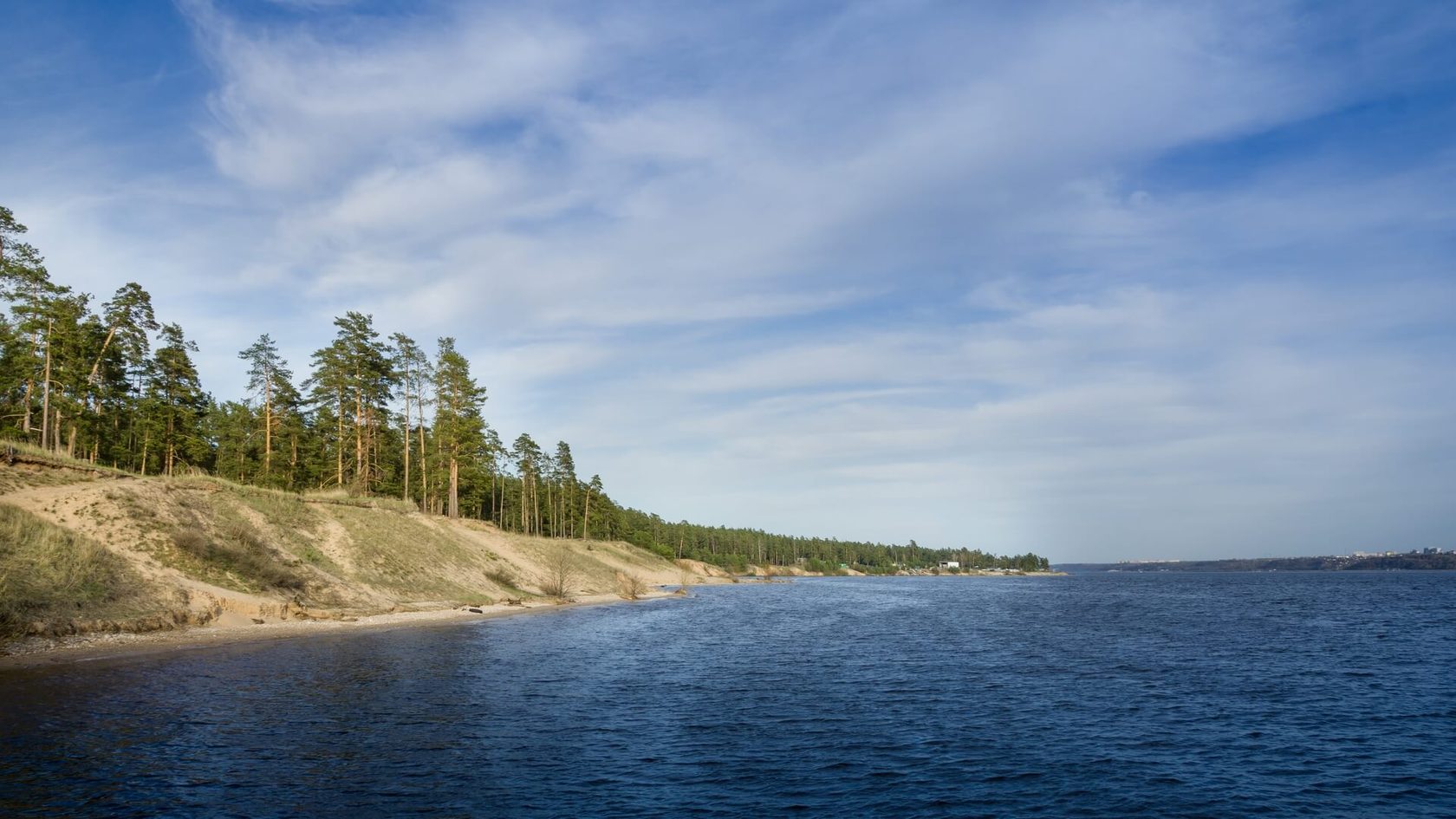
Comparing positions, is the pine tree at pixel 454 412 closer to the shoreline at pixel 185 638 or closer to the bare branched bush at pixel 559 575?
the bare branched bush at pixel 559 575

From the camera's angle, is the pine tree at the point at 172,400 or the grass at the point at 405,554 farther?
the pine tree at the point at 172,400

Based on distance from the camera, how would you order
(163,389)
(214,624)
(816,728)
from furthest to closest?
(163,389), (214,624), (816,728)

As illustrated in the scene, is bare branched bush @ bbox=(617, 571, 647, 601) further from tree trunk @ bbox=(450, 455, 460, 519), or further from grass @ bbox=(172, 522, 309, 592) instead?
grass @ bbox=(172, 522, 309, 592)

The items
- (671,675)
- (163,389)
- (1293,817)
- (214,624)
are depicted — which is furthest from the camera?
(163,389)

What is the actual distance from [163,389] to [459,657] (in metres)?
59.9

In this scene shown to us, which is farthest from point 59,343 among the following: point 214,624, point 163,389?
point 214,624

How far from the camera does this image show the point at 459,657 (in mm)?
36219

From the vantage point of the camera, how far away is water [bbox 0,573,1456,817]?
17031 mm

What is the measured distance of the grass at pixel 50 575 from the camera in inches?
1255

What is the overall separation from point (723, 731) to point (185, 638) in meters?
29.5

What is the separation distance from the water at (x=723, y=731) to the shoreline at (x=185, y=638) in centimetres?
181

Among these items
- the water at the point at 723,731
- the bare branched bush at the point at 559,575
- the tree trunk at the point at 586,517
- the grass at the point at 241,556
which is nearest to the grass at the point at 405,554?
the grass at the point at 241,556

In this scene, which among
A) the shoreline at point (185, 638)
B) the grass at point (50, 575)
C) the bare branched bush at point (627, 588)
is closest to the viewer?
the shoreline at point (185, 638)

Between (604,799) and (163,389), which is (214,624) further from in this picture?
(163,389)
